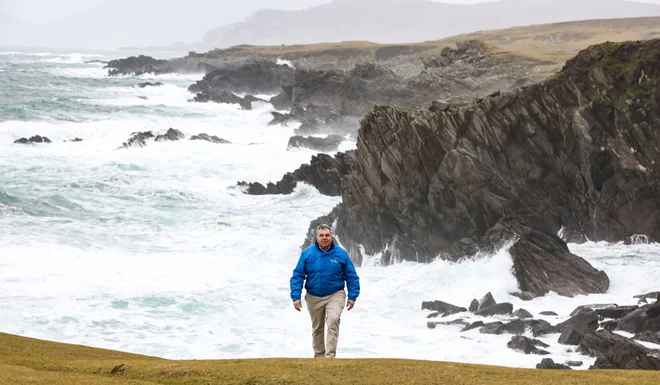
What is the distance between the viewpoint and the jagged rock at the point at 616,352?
21312 mm

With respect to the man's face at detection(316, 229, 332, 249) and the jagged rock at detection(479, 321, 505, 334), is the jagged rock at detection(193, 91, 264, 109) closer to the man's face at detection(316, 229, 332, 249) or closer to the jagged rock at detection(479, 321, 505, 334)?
the jagged rock at detection(479, 321, 505, 334)

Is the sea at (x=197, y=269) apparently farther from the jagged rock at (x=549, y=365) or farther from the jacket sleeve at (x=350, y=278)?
the jacket sleeve at (x=350, y=278)

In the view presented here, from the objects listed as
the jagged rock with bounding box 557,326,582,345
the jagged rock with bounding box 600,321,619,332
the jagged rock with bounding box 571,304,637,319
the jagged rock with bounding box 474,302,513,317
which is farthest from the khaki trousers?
the jagged rock with bounding box 474,302,513,317

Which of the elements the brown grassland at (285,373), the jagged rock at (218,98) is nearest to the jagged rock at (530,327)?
the brown grassland at (285,373)

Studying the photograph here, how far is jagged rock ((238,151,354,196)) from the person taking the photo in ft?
165

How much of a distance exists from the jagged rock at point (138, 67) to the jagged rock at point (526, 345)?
15597cm

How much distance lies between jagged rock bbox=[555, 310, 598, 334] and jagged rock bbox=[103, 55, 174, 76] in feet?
510

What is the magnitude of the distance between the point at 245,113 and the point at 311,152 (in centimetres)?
3121

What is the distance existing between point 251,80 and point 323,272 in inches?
4523

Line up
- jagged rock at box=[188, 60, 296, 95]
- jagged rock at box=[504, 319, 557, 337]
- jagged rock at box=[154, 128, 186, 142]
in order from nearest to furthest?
jagged rock at box=[504, 319, 557, 337] → jagged rock at box=[154, 128, 186, 142] → jagged rock at box=[188, 60, 296, 95]

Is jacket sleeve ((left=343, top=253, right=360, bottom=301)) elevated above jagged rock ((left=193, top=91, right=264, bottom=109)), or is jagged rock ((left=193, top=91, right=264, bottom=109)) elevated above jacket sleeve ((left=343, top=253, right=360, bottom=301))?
jacket sleeve ((left=343, top=253, right=360, bottom=301))

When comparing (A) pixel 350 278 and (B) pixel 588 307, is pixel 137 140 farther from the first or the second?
(A) pixel 350 278

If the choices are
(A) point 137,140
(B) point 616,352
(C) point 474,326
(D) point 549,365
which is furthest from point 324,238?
(A) point 137,140

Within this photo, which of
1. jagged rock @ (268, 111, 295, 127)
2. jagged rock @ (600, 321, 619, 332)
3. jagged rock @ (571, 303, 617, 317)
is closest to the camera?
jagged rock @ (600, 321, 619, 332)
